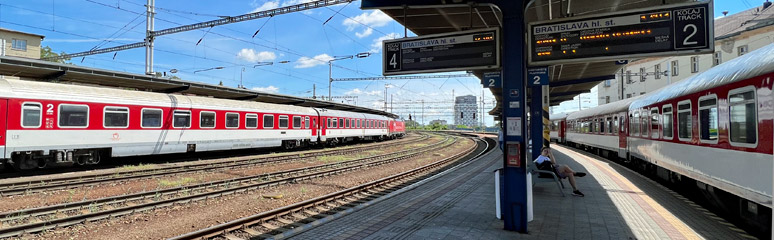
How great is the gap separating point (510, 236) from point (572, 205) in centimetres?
284

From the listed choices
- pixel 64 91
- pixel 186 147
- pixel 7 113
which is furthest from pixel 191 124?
pixel 7 113

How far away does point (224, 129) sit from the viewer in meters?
17.5

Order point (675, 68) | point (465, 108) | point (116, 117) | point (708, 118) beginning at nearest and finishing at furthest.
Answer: point (708, 118) < point (116, 117) < point (675, 68) < point (465, 108)

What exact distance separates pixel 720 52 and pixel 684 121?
2949 cm

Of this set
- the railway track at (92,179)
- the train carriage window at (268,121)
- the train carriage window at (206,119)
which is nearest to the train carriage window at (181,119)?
the train carriage window at (206,119)

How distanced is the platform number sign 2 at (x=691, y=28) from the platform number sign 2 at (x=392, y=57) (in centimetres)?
385

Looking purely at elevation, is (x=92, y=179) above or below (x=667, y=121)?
below

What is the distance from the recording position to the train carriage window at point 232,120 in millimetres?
17719

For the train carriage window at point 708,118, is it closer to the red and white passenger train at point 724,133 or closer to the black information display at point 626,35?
the red and white passenger train at point 724,133

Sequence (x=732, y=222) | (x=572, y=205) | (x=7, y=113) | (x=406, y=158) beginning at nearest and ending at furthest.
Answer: (x=732, y=222) → (x=572, y=205) → (x=7, y=113) → (x=406, y=158)

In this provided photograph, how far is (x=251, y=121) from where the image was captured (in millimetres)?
19109

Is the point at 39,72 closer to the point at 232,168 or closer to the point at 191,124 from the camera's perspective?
the point at 191,124

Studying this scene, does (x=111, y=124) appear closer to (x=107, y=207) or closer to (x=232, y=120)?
(x=232, y=120)

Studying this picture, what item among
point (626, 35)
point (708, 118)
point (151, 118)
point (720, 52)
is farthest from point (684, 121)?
point (720, 52)
